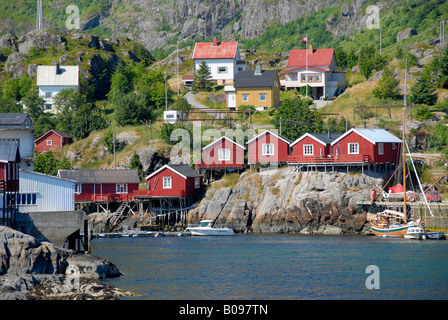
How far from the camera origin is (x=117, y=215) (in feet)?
253

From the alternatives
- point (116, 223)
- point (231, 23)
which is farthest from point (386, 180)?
point (231, 23)

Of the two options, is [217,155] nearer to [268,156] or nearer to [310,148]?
[268,156]

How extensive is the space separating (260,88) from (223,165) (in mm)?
20483

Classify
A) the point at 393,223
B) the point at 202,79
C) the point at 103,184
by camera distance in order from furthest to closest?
the point at 202,79 < the point at 103,184 < the point at 393,223

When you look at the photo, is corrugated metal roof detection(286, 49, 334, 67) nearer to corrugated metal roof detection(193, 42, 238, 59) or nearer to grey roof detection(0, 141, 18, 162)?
corrugated metal roof detection(193, 42, 238, 59)

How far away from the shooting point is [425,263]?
1891 inches

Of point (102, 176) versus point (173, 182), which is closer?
point (173, 182)

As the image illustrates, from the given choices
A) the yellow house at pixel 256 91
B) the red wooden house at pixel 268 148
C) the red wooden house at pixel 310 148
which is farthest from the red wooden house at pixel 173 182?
the yellow house at pixel 256 91

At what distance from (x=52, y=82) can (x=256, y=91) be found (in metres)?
30.1

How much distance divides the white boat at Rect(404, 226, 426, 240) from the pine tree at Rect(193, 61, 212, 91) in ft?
157

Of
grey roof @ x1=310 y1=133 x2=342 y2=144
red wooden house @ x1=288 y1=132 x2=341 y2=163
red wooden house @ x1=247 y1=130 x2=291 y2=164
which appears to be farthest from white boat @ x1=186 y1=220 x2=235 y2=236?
grey roof @ x1=310 y1=133 x2=342 y2=144

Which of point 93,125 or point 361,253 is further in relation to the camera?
point 93,125

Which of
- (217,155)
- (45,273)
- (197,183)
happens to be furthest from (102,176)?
(45,273)
